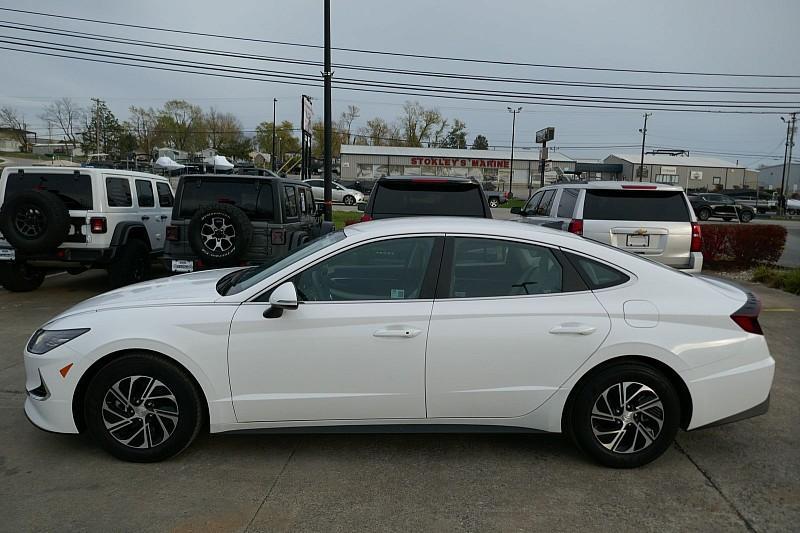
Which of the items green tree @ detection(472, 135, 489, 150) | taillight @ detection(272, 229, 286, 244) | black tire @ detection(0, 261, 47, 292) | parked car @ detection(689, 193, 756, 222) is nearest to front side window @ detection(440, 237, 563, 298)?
taillight @ detection(272, 229, 286, 244)

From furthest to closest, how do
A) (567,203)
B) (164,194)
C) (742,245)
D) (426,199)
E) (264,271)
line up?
(742,245)
(164,194)
(567,203)
(426,199)
(264,271)

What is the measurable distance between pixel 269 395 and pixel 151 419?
29.7 inches

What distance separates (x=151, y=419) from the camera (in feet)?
11.5

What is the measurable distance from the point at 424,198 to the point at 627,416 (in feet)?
13.5

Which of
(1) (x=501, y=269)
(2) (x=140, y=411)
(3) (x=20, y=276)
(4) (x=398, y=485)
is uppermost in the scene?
(1) (x=501, y=269)

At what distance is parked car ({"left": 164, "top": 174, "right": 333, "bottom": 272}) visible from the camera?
7375 millimetres

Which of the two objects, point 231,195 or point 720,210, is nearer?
A: point 231,195

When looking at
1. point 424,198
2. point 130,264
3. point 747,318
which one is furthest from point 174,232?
point 747,318

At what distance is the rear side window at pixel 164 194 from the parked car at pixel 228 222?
2808 millimetres

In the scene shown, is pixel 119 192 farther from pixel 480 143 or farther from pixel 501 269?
pixel 480 143

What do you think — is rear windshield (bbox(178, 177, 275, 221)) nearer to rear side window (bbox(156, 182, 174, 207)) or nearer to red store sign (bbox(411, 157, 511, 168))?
rear side window (bbox(156, 182, 174, 207))

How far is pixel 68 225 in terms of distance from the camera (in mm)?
7977

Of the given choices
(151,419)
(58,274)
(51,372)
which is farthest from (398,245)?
(58,274)

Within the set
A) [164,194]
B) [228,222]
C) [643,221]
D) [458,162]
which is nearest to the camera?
[228,222]
